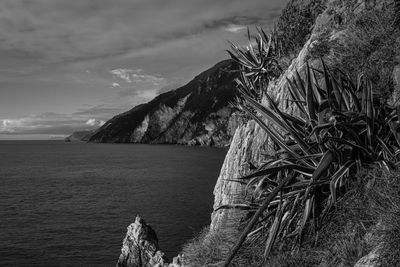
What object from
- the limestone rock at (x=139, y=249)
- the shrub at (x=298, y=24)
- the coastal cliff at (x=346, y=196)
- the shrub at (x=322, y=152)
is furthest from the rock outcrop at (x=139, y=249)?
the shrub at (x=322, y=152)

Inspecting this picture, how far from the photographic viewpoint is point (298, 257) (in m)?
5.07

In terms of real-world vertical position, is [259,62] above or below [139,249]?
above

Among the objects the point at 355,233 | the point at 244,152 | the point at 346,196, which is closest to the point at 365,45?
the point at 346,196

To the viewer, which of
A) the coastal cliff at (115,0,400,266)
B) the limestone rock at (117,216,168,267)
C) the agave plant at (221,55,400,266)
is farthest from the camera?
the limestone rock at (117,216,168,267)

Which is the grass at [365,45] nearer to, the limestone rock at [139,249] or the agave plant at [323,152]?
the agave plant at [323,152]

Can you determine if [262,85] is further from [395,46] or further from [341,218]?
[341,218]

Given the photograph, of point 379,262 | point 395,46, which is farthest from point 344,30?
point 379,262

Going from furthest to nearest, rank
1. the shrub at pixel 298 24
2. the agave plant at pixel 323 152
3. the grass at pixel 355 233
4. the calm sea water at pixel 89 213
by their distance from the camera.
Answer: the calm sea water at pixel 89 213 → the shrub at pixel 298 24 → the agave plant at pixel 323 152 → the grass at pixel 355 233

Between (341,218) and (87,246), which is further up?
(341,218)

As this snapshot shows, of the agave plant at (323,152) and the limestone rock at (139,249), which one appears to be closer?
the agave plant at (323,152)

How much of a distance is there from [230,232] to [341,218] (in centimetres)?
232

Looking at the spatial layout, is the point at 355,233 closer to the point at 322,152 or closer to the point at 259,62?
the point at 322,152

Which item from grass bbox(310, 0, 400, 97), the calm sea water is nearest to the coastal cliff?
grass bbox(310, 0, 400, 97)

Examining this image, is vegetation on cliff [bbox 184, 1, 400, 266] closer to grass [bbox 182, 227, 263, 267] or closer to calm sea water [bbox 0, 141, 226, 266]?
grass [bbox 182, 227, 263, 267]
